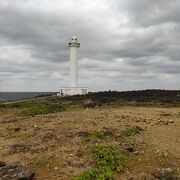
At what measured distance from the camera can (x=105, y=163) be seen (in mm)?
11523

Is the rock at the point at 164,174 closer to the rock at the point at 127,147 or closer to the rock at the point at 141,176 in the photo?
the rock at the point at 141,176

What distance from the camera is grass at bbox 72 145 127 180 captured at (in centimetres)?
1051

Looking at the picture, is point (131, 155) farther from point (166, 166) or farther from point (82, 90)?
point (82, 90)

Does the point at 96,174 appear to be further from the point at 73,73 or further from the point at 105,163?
the point at 73,73

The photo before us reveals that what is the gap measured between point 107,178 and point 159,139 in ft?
16.9

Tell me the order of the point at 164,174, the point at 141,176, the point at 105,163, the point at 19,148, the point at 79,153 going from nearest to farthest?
1. the point at 141,176
2. the point at 164,174
3. the point at 105,163
4. the point at 79,153
5. the point at 19,148

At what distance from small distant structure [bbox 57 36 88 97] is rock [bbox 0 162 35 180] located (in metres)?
40.7

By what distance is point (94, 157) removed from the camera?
12062mm

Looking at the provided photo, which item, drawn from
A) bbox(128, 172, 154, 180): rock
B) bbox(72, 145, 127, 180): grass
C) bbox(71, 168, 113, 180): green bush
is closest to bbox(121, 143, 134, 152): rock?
bbox(72, 145, 127, 180): grass

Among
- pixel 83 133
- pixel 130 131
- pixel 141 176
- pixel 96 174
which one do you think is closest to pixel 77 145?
pixel 83 133

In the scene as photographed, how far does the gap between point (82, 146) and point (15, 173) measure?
3.51m

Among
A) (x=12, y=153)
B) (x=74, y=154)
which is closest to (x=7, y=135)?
(x=12, y=153)

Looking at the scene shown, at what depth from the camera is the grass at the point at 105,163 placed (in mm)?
10508

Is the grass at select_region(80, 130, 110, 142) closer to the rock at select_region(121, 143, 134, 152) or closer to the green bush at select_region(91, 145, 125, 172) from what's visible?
A: the rock at select_region(121, 143, 134, 152)
